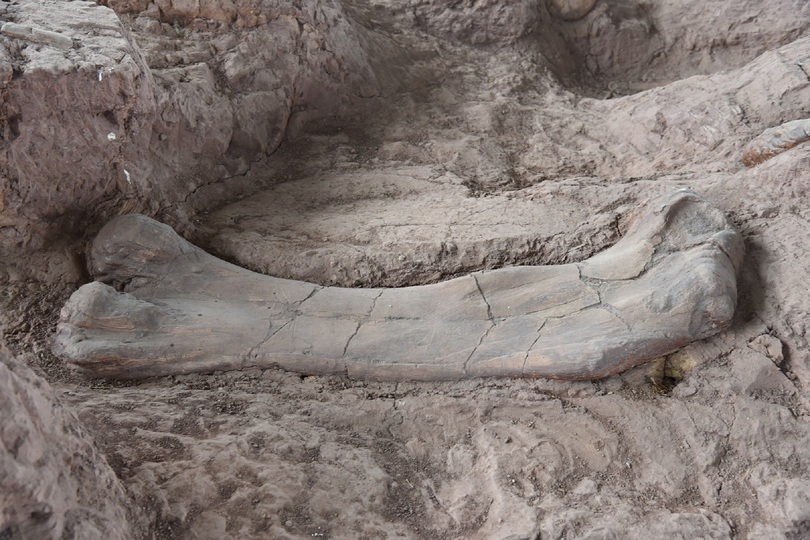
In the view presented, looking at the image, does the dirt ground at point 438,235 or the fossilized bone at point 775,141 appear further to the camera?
the fossilized bone at point 775,141

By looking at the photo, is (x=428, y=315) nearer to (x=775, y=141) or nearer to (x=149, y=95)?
(x=149, y=95)

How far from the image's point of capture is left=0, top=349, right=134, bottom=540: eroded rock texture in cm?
145

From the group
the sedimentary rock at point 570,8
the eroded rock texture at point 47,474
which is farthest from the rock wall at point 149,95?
the sedimentary rock at point 570,8

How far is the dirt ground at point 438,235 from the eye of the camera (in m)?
2.15

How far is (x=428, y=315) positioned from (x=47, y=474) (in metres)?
1.51

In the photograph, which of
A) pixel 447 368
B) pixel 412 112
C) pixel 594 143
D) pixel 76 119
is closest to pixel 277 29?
pixel 412 112

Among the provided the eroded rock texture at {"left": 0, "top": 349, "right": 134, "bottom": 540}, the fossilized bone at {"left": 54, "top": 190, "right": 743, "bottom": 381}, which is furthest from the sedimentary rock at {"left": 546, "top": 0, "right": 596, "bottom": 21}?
the eroded rock texture at {"left": 0, "top": 349, "right": 134, "bottom": 540}

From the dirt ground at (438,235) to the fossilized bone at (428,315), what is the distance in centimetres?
9

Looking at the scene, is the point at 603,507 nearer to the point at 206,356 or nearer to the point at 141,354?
the point at 206,356

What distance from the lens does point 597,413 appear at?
2463mm

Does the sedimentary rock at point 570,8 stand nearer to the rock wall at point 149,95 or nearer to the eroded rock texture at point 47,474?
the rock wall at point 149,95

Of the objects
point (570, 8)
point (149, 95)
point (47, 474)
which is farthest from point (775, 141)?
point (47, 474)

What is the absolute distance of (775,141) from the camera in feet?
10.0

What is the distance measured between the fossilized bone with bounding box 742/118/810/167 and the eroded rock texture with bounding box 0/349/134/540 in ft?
9.81
